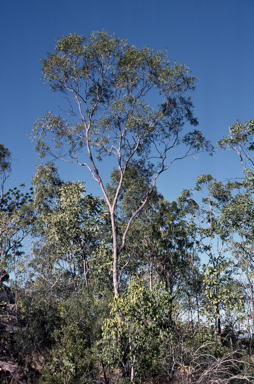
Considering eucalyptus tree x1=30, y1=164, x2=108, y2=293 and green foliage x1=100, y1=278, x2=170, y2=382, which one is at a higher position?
eucalyptus tree x1=30, y1=164, x2=108, y2=293

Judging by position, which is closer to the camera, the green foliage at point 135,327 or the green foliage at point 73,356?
the green foliage at point 135,327

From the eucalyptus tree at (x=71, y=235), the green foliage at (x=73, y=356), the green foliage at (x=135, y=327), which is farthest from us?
the eucalyptus tree at (x=71, y=235)

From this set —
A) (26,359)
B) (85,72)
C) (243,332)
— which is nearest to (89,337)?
(26,359)

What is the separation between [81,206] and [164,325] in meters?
8.34

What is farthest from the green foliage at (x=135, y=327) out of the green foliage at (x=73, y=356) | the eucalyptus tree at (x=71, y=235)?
the eucalyptus tree at (x=71, y=235)

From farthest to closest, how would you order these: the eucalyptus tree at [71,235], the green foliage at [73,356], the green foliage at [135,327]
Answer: the eucalyptus tree at [71,235] → the green foliage at [73,356] → the green foliage at [135,327]

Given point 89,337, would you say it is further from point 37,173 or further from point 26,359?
point 37,173

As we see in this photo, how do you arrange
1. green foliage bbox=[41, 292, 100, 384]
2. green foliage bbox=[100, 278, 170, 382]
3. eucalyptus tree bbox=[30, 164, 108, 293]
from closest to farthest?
green foliage bbox=[100, 278, 170, 382]
green foliage bbox=[41, 292, 100, 384]
eucalyptus tree bbox=[30, 164, 108, 293]

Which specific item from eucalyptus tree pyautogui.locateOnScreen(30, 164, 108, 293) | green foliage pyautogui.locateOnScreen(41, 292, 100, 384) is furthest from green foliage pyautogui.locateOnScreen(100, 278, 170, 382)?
eucalyptus tree pyautogui.locateOnScreen(30, 164, 108, 293)

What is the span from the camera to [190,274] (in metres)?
15.4

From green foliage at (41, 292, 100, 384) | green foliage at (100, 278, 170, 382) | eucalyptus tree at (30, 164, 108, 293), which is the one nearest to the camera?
green foliage at (100, 278, 170, 382)

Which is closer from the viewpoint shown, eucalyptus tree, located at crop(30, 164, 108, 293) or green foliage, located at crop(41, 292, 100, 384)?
green foliage, located at crop(41, 292, 100, 384)

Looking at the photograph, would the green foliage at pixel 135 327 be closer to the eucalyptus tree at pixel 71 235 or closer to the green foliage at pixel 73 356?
the green foliage at pixel 73 356

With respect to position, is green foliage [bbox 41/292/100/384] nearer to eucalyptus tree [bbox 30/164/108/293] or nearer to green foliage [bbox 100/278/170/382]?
green foliage [bbox 100/278/170/382]
